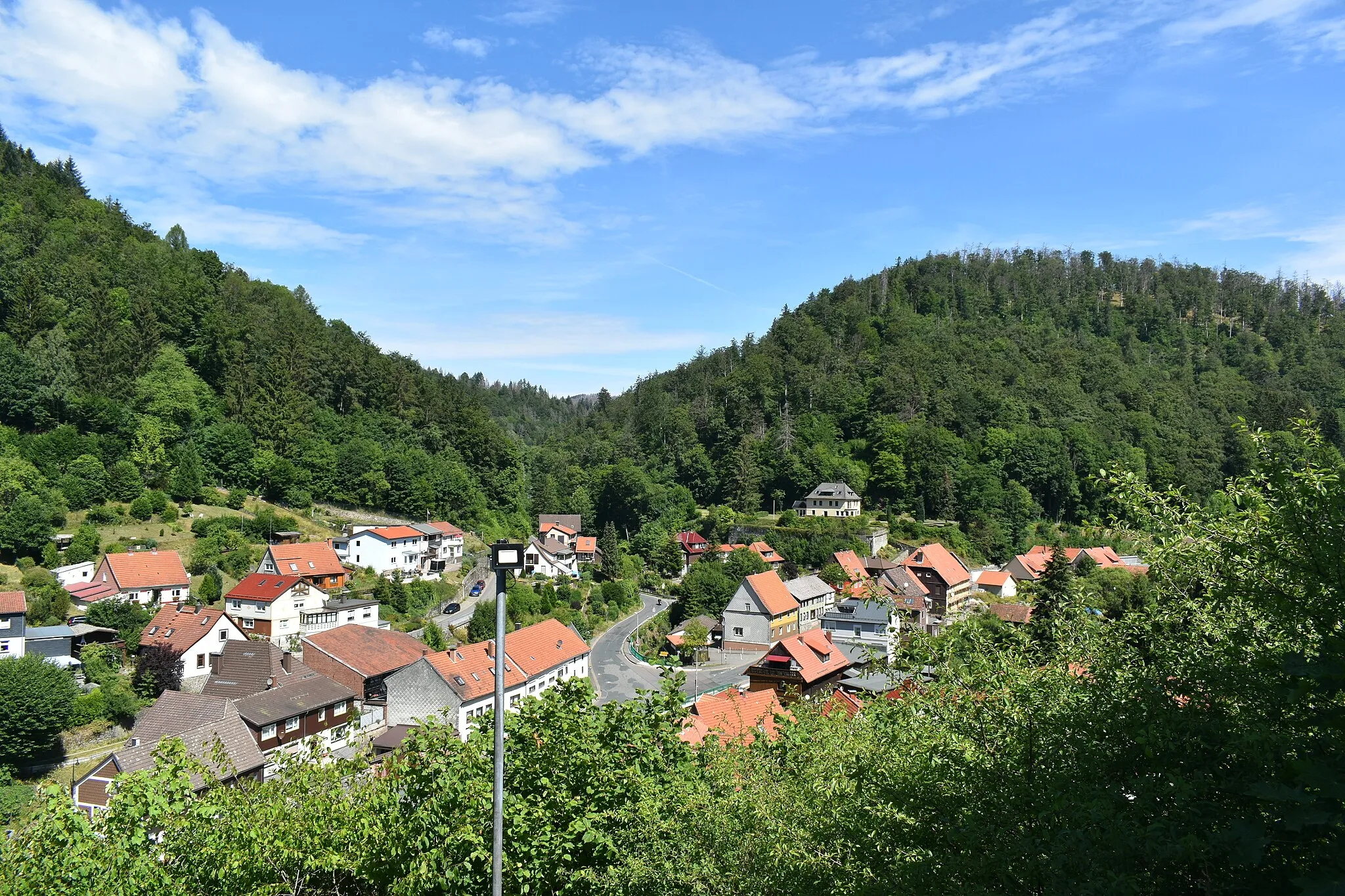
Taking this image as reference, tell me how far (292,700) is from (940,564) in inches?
1382

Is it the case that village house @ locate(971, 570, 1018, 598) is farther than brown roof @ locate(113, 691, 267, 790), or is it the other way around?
village house @ locate(971, 570, 1018, 598)

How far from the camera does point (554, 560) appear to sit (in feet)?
165

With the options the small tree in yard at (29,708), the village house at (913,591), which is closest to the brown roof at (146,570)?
the small tree in yard at (29,708)

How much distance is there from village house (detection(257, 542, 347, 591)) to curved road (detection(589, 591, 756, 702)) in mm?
12938

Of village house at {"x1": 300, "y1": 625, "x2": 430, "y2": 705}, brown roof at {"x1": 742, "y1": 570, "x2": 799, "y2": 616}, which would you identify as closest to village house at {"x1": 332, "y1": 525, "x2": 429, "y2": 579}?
village house at {"x1": 300, "y1": 625, "x2": 430, "y2": 705}

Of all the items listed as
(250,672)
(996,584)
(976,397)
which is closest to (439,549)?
(250,672)

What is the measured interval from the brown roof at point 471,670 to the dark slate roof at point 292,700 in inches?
112

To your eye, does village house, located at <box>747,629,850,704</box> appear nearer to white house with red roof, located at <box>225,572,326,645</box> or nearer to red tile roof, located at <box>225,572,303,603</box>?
white house with red roof, located at <box>225,572,326,645</box>

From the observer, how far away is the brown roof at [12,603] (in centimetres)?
2388

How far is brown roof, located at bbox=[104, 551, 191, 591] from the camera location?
30.3m

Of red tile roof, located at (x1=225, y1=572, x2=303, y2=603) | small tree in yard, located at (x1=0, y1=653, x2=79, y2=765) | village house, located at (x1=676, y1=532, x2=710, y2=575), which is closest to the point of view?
small tree in yard, located at (x1=0, y1=653, x2=79, y2=765)

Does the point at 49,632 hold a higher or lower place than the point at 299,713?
higher

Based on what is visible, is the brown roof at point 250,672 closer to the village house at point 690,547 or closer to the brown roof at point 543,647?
the brown roof at point 543,647

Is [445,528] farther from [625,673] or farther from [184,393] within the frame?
[625,673]
